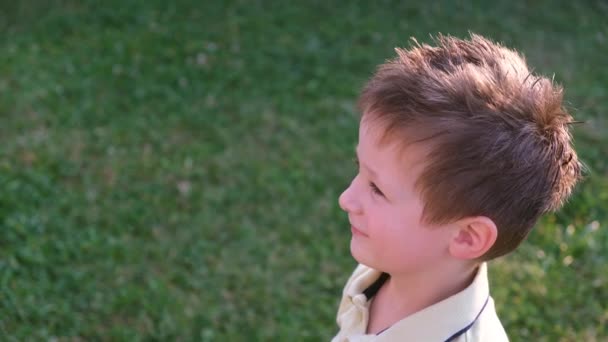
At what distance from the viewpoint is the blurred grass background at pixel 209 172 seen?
3371 mm

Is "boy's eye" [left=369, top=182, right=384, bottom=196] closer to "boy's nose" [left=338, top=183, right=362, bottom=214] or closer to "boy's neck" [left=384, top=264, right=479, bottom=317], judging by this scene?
"boy's nose" [left=338, top=183, right=362, bottom=214]

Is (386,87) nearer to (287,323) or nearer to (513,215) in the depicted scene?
(513,215)

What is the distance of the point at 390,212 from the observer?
1.71 meters

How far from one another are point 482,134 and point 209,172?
9.25 ft

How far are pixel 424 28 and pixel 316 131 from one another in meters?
1.92

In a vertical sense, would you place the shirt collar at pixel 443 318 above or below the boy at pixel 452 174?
below

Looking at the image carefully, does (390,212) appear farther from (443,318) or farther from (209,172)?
(209,172)

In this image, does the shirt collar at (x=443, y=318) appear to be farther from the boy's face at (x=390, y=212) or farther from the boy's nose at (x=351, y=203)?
the boy's nose at (x=351, y=203)

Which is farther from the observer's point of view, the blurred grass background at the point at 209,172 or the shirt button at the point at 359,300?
the blurred grass background at the point at 209,172

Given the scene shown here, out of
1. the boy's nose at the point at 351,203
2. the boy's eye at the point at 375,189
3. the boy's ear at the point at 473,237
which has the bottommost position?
the boy's ear at the point at 473,237

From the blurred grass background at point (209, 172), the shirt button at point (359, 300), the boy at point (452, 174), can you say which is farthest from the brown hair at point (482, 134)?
the blurred grass background at point (209, 172)

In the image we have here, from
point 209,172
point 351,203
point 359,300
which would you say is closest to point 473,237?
point 351,203

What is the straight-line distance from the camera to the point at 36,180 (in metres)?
3.86

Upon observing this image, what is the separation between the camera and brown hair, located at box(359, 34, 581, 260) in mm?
1584
